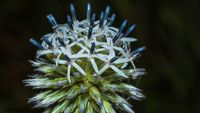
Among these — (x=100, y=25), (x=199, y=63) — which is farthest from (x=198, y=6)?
(x=100, y=25)

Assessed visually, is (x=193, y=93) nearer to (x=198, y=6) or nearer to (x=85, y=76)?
(x=198, y=6)

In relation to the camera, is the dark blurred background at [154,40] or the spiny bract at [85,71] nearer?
the spiny bract at [85,71]

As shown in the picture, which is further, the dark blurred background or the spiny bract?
the dark blurred background

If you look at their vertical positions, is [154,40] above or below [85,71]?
above

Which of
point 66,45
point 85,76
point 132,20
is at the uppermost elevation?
point 132,20

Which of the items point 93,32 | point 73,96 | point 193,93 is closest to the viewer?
point 73,96
